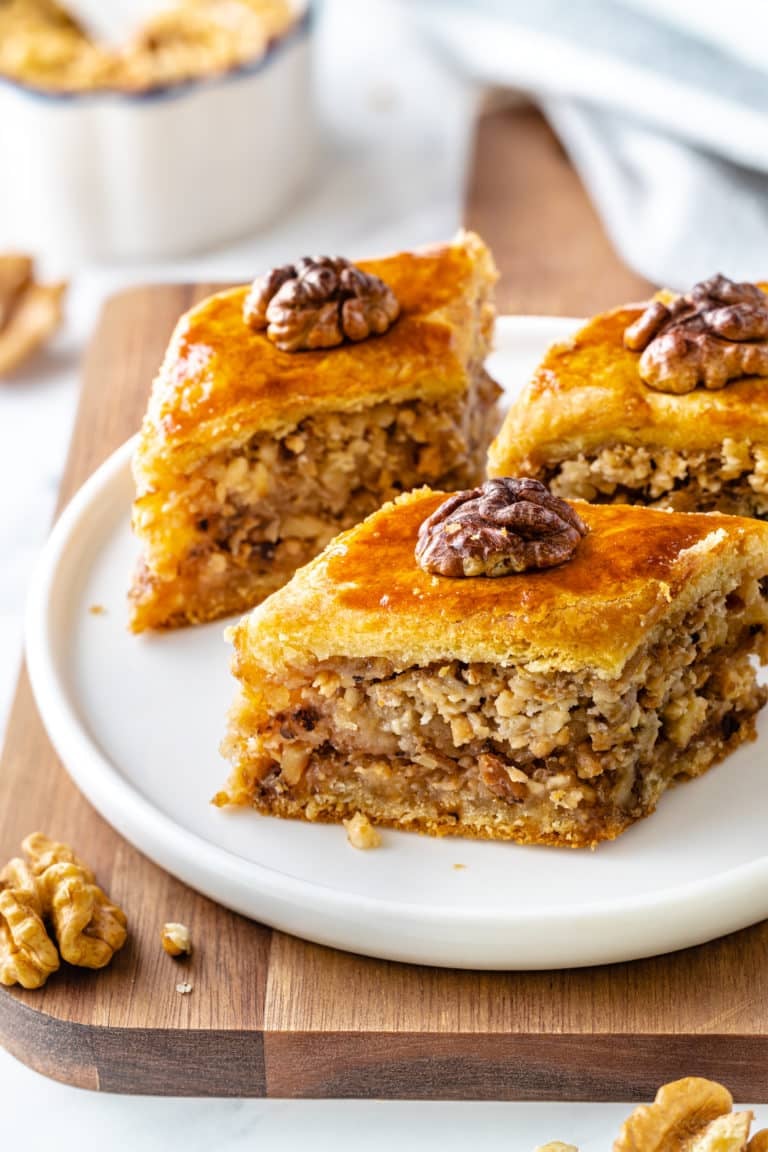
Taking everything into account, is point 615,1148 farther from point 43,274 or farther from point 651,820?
point 43,274

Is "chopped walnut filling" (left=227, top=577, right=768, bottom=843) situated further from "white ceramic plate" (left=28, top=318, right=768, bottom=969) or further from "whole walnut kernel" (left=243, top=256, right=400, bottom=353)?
"whole walnut kernel" (left=243, top=256, right=400, bottom=353)

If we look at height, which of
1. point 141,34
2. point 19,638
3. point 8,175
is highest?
point 141,34

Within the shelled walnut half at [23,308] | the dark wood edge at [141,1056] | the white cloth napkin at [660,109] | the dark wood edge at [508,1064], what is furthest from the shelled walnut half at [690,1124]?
the shelled walnut half at [23,308]

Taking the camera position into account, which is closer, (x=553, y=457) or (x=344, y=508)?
(x=553, y=457)

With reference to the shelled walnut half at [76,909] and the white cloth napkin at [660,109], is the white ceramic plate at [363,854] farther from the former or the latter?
the white cloth napkin at [660,109]

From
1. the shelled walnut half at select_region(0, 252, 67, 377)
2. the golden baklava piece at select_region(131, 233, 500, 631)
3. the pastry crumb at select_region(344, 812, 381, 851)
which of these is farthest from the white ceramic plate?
the shelled walnut half at select_region(0, 252, 67, 377)

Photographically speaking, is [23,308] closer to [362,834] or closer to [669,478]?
[669,478]

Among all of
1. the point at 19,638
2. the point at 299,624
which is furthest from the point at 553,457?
the point at 19,638
